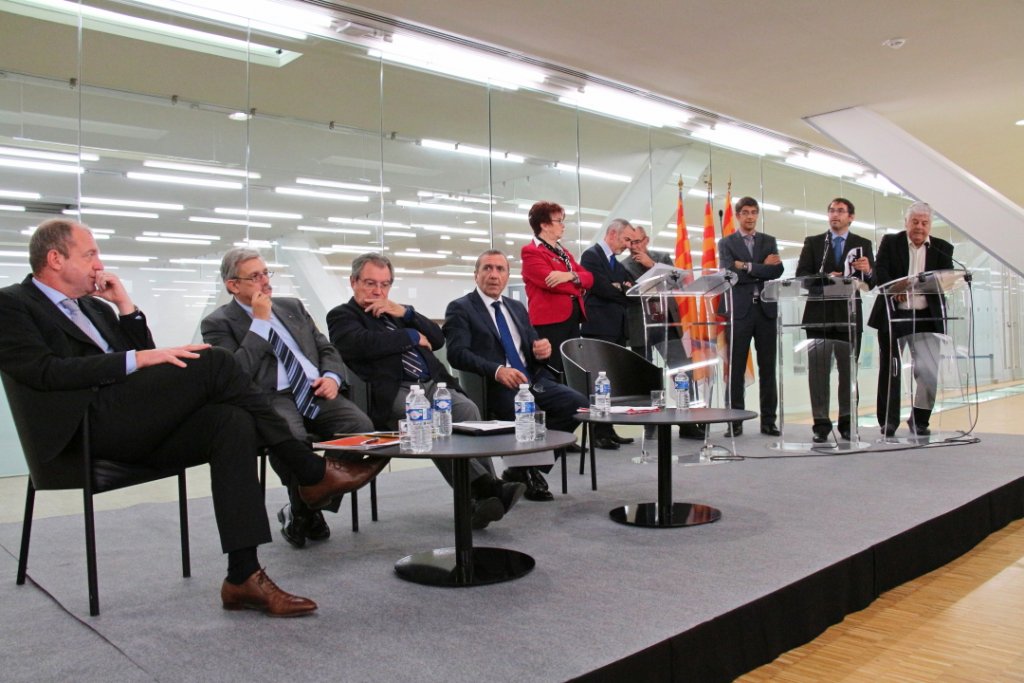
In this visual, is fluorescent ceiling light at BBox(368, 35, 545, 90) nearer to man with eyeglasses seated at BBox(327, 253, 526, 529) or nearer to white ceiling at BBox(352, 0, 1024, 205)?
white ceiling at BBox(352, 0, 1024, 205)

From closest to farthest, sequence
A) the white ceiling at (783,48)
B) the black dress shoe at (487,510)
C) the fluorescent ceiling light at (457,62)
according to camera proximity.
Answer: the black dress shoe at (487,510), the white ceiling at (783,48), the fluorescent ceiling light at (457,62)

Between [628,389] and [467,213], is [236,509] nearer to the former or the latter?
[628,389]

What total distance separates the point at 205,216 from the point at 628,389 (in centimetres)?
277

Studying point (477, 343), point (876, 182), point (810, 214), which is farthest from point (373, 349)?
point (876, 182)

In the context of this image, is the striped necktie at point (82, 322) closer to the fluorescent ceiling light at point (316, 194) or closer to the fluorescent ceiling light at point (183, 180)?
the fluorescent ceiling light at point (183, 180)

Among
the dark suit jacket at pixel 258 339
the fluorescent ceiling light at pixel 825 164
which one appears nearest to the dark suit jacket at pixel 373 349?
the dark suit jacket at pixel 258 339

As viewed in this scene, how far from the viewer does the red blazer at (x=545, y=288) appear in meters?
4.84

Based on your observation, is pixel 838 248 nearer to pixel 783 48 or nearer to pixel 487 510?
pixel 783 48

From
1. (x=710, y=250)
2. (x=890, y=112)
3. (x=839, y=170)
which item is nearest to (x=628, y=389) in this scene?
(x=710, y=250)

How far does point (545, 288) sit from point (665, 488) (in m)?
1.89

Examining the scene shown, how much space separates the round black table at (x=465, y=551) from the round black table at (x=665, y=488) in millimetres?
591

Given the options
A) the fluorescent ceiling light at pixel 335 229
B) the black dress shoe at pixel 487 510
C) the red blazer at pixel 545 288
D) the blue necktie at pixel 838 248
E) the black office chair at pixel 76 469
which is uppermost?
the fluorescent ceiling light at pixel 335 229

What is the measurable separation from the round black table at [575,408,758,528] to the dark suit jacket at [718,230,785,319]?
8.30ft

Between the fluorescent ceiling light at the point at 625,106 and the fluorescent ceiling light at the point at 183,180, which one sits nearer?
the fluorescent ceiling light at the point at 183,180
